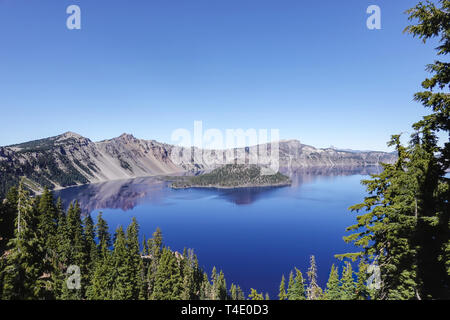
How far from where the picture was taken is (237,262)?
102188 mm

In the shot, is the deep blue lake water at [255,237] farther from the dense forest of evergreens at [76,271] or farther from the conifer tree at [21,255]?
the conifer tree at [21,255]

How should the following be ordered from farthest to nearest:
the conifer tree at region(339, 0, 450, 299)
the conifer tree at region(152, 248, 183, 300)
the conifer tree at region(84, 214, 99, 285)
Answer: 1. the conifer tree at region(84, 214, 99, 285)
2. the conifer tree at region(152, 248, 183, 300)
3. the conifer tree at region(339, 0, 450, 299)

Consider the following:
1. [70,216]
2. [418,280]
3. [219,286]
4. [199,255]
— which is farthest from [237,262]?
[418,280]

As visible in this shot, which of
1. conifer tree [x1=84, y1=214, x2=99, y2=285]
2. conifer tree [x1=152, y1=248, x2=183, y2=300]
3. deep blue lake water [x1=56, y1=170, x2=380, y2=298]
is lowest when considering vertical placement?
deep blue lake water [x1=56, y1=170, x2=380, y2=298]

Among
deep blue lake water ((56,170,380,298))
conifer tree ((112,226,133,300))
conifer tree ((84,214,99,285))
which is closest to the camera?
conifer tree ((112,226,133,300))

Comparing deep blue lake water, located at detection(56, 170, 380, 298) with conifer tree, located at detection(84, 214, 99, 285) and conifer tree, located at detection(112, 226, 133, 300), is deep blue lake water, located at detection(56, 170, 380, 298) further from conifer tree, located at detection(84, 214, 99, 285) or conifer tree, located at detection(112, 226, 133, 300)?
conifer tree, located at detection(112, 226, 133, 300)

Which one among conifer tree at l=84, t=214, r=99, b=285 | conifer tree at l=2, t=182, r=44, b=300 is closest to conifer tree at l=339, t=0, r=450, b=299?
conifer tree at l=2, t=182, r=44, b=300

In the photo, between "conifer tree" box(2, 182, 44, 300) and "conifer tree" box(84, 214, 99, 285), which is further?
"conifer tree" box(84, 214, 99, 285)

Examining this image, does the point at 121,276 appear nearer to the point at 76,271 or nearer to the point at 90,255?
the point at 76,271

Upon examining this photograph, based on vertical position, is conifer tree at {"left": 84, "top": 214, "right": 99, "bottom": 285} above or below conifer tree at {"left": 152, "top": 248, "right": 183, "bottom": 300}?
above

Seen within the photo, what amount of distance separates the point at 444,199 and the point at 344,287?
24.8 meters

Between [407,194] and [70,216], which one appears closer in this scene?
[407,194]

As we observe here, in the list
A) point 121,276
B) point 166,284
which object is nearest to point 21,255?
point 121,276
